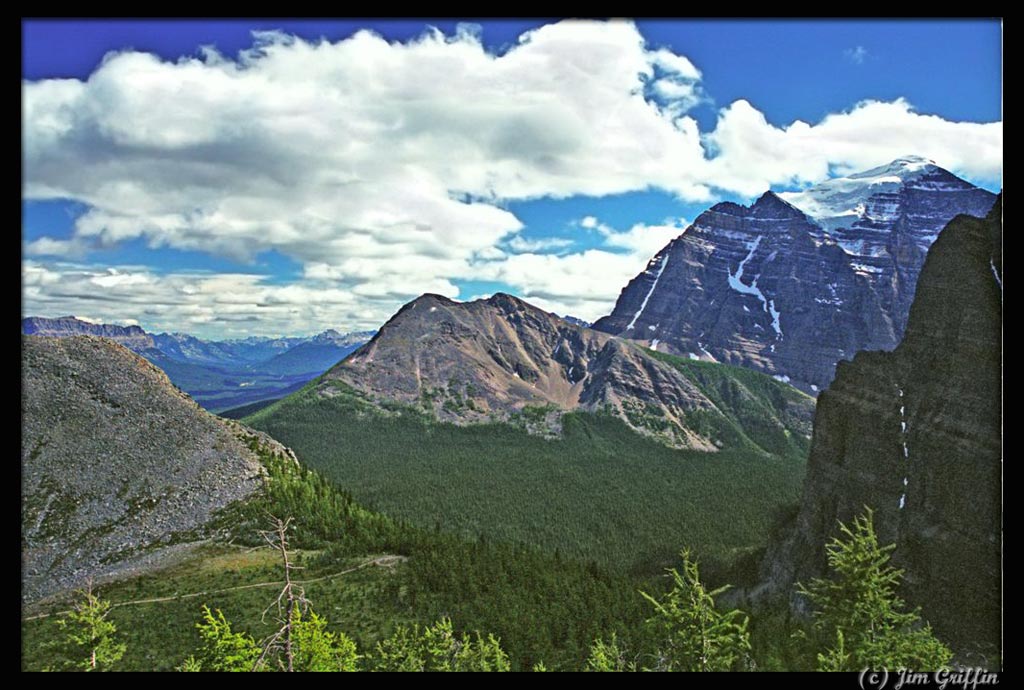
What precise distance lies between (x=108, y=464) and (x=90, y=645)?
156 ft

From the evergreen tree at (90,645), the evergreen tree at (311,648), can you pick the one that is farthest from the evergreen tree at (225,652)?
the evergreen tree at (90,645)

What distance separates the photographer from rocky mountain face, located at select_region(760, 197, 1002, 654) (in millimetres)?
51562

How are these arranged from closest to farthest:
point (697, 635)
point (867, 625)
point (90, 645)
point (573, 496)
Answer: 1. point (697, 635)
2. point (867, 625)
3. point (90, 645)
4. point (573, 496)

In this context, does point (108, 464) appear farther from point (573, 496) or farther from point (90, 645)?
point (573, 496)

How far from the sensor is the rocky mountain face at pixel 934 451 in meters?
51.6

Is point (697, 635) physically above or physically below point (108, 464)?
above

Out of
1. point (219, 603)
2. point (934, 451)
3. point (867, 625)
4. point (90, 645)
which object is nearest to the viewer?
→ point (867, 625)

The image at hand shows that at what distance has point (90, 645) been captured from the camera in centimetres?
2659

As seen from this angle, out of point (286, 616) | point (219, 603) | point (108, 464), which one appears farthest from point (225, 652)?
point (108, 464)

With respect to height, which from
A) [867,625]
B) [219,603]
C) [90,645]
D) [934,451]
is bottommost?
[219,603]

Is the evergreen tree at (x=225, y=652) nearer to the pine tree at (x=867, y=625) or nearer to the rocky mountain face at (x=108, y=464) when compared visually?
the pine tree at (x=867, y=625)
